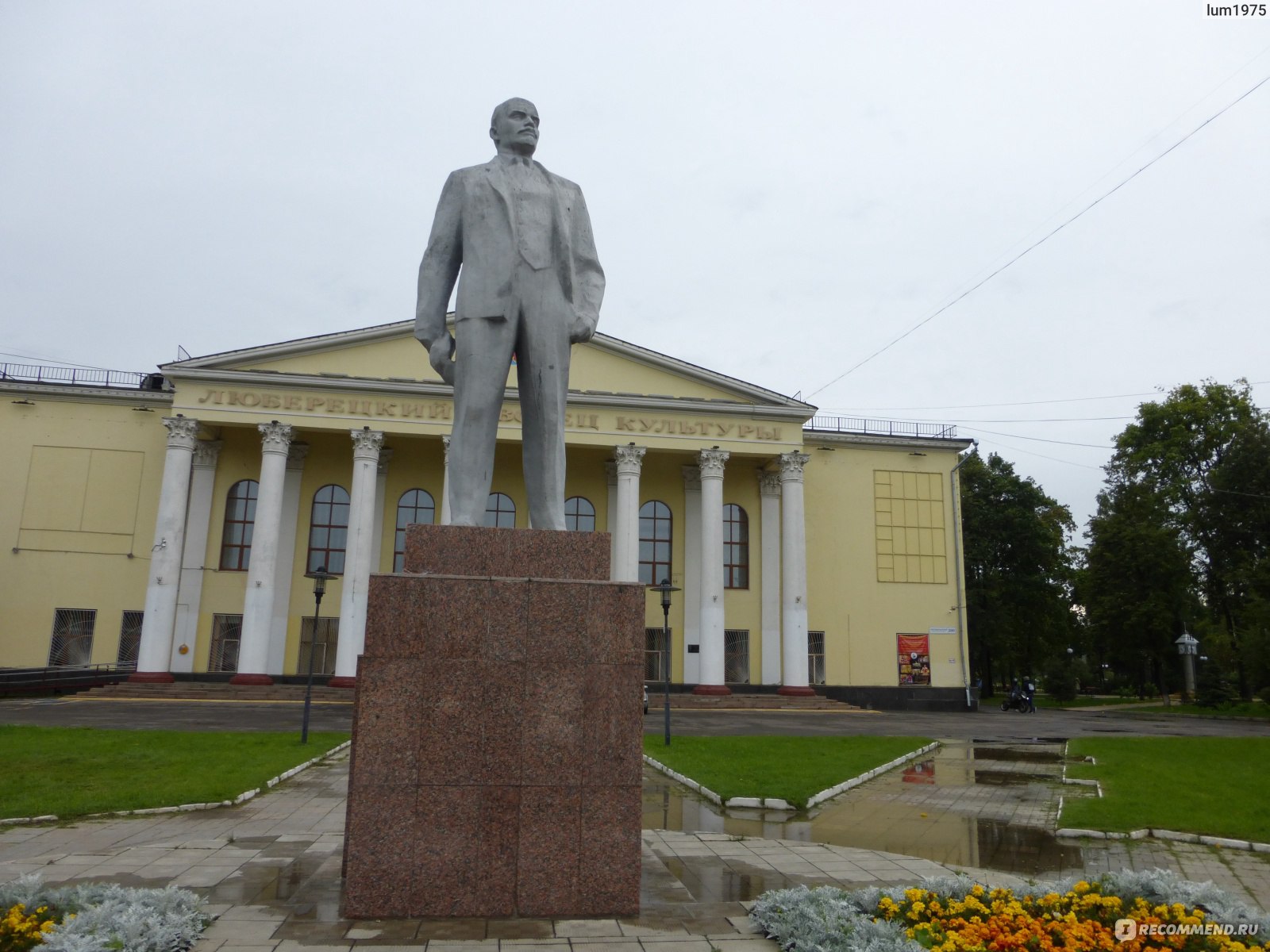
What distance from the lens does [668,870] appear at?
6527 mm

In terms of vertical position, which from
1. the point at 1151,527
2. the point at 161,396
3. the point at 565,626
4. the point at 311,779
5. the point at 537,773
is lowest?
A: the point at 311,779

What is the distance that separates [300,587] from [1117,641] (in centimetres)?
3525

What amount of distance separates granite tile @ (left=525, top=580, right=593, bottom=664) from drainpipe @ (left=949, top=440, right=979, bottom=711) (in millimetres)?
33884

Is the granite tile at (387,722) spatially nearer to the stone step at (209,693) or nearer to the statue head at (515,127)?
the statue head at (515,127)

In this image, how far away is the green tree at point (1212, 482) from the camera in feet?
122

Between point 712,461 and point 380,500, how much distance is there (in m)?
12.3

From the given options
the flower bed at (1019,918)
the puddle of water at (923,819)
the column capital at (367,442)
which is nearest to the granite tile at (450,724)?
the flower bed at (1019,918)

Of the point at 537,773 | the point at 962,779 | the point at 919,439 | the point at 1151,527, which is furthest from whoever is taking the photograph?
the point at 1151,527

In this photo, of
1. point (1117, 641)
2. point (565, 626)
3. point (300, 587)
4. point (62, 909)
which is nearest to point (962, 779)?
point (565, 626)

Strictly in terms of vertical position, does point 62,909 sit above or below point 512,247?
below

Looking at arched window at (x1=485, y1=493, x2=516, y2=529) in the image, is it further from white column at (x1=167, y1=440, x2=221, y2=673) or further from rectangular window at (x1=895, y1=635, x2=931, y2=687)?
rectangular window at (x1=895, y1=635, x2=931, y2=687)

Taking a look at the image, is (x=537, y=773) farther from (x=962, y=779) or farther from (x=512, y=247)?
(x=962, y=779)

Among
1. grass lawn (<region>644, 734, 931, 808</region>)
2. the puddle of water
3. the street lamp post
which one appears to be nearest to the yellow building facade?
the street lamp post

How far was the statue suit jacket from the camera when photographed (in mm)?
6203
